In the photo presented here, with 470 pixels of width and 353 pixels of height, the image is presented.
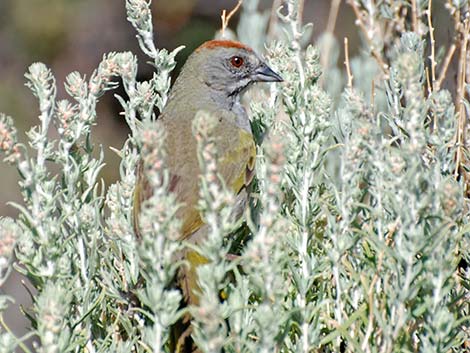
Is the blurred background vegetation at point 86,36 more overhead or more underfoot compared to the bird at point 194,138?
more overhead

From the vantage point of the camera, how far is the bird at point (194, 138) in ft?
10.8

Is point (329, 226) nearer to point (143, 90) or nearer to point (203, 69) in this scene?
point (143, 90)

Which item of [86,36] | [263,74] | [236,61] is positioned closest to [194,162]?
[263,74]

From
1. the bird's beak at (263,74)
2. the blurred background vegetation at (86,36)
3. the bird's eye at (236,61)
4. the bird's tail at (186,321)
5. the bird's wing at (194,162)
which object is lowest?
the bird's tail at (186,321)

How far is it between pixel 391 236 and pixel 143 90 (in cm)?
97

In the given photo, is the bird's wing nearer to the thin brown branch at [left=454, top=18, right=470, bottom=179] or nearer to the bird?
the bird

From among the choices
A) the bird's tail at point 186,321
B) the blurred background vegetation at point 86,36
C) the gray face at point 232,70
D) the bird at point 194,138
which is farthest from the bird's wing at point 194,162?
the blurred background vegetation at point 86,36

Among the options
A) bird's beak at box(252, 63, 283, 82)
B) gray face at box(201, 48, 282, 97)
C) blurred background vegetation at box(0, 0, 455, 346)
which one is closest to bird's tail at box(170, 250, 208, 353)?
bird's beak at box(252, 63, 283, 82)

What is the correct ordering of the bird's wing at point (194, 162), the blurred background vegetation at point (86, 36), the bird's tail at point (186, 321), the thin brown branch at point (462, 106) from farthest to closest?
1. the blurred background vegetation at point (86, 36)
2. the bird's wing at point (194, 162)
3. the thin brown branch at point (462, 106)
4. the bird's tail at point (186, 321)

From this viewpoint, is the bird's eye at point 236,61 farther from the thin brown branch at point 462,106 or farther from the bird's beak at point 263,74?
the thin brown branch at point 462,106

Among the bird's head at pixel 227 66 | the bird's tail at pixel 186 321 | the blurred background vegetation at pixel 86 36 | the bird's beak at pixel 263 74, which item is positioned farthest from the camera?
the blurred background vegetation at pixel 86 36

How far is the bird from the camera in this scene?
3281mm

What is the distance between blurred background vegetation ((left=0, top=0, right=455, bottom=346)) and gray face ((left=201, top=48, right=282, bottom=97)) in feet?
13.6

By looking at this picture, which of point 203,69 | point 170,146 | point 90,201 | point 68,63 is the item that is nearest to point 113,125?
point 68,63
